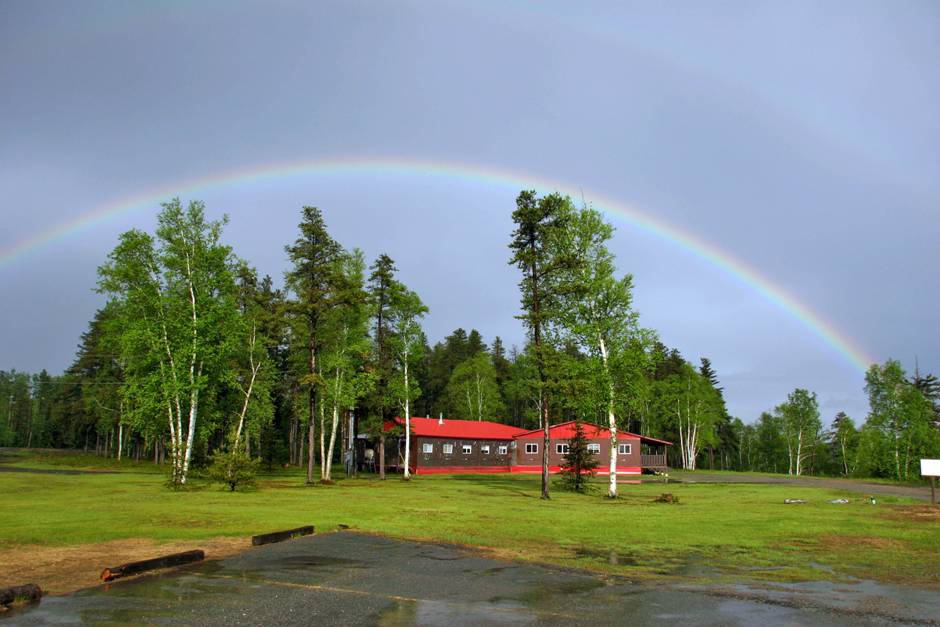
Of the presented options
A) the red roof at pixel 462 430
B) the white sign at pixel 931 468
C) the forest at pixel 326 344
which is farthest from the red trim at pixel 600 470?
the white sign at pixel 931 468

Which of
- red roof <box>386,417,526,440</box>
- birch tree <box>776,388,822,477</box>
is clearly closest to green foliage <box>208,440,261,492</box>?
red roof <box>386,417,526,440</box>

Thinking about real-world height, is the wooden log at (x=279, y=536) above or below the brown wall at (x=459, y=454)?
above

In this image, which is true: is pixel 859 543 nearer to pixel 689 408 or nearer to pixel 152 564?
pixel 152 564

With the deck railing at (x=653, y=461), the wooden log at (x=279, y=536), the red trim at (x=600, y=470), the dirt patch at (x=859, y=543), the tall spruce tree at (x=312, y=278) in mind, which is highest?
the tall spruce tree at (x=312, y=278)

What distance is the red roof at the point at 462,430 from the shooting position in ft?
223

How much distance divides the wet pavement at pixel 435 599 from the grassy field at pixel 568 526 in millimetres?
1829

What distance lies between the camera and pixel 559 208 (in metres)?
35.6

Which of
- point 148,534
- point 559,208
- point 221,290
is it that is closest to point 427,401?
point 221,290

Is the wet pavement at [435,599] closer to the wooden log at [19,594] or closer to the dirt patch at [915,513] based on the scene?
the wooden log at [19,594]

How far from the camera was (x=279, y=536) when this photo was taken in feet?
51.6

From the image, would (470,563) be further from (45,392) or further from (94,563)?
(45,392)

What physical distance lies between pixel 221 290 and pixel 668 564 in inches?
1419

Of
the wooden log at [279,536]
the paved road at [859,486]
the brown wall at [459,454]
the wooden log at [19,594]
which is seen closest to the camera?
the wooden log at [19,594]

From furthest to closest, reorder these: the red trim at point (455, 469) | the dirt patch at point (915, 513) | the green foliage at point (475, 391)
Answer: the green foliage at point (475, 391)
the red trim at point (455, 469)
the dirt patch at point (915, 513)
